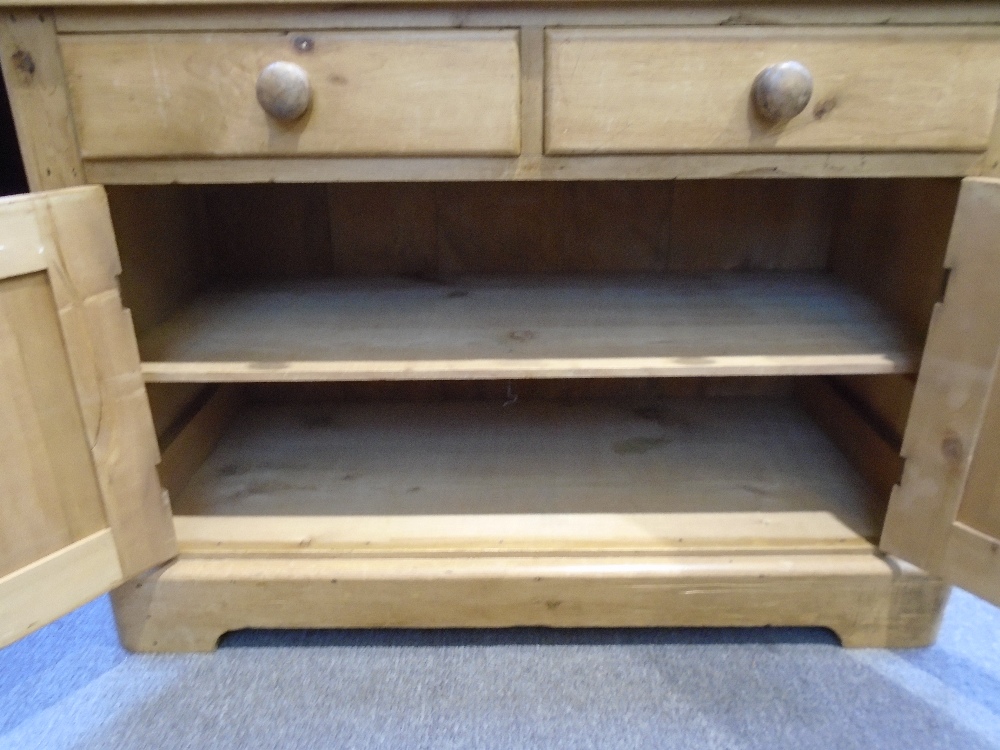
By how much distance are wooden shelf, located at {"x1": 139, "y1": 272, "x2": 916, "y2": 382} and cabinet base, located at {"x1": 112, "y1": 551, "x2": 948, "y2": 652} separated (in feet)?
0.80

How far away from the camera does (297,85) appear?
2.37ft

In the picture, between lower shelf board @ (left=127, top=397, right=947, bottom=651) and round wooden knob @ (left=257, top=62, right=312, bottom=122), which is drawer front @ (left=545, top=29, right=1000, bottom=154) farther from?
lower shelf board @ (left=127, top=397, right=947, bottom=651)

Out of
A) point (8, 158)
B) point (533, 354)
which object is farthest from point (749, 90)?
point (8, 158)

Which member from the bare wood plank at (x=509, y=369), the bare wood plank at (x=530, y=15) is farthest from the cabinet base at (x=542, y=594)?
the bare wood plank at (x=530, y=15)

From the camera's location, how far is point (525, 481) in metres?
1.06

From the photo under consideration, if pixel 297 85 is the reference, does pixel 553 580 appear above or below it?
below

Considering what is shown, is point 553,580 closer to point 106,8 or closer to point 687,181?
point 687,181

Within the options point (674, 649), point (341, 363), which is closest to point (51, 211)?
point (341, 363)

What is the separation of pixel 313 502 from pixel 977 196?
0.89 m

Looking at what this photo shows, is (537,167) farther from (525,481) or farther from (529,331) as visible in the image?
(525,481)

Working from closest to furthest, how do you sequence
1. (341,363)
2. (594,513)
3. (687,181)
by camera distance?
(341,363), (594,513), (687,181)

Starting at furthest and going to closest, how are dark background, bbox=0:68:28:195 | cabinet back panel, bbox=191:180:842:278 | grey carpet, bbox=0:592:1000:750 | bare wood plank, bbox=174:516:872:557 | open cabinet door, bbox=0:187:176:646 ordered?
cabinet back panel, bbox=191:180:842:278, dark background, bbox=0:68:28:195, bare wood plank, bbox=174:516:872:557, grey carpet, bbox=0:592:1000:750, open cabinet door, bbox=0:187:176:646

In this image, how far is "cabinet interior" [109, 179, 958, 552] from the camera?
0.91 m

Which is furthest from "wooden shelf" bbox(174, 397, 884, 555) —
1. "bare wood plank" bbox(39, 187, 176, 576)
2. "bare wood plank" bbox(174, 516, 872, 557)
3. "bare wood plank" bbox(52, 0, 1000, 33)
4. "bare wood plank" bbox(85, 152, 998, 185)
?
"bare wood plank" bbox(52, 0, 1000, 33)
